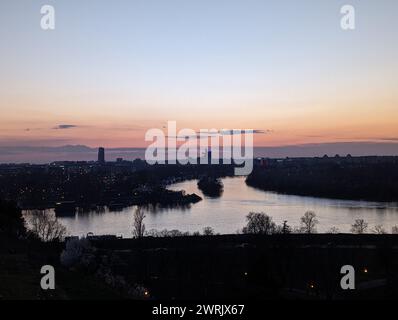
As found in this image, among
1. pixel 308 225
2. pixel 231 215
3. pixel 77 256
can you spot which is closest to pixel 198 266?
pixel 77 256

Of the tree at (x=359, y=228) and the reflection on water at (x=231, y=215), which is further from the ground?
the tree at (x=359, y=228)

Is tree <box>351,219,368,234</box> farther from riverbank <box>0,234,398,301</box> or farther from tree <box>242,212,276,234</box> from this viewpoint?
tree <box>242,212,276,234</box>

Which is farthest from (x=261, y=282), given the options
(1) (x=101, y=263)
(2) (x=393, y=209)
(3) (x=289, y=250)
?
(2) (x=393, y=209)

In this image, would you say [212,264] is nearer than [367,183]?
Yes

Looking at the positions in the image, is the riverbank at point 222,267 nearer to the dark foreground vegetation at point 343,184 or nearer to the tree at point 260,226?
the tree at point 260,226

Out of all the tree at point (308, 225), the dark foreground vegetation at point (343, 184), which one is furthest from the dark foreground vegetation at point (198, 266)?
the dark foreground vegetation at point (343, 184)
